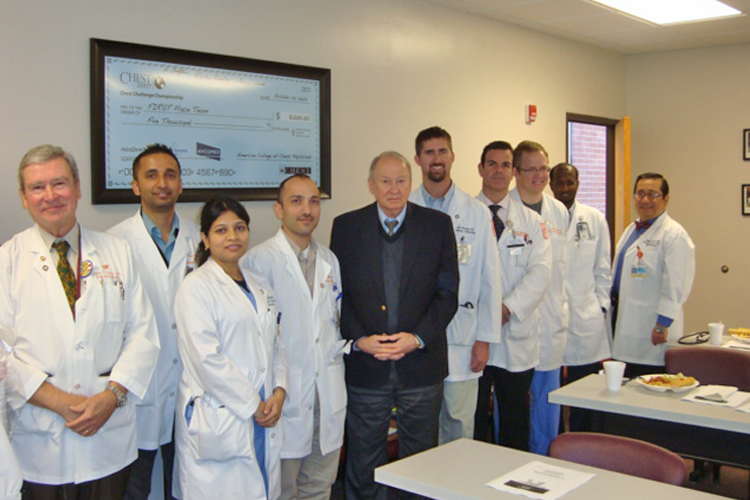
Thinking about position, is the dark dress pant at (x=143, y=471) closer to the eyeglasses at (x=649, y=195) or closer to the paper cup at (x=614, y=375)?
the paper cup at (x=614, y=375)

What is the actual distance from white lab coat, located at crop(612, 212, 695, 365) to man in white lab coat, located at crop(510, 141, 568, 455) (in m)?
0.63

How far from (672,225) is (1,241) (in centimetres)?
383

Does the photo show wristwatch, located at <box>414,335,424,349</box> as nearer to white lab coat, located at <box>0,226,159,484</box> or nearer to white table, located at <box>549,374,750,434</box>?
white table, located at <box>549,374,750,434</box>

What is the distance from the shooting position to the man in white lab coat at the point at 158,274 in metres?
2.90

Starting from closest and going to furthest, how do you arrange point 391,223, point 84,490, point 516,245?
point 84,490 < point 391,223 < point 516,245

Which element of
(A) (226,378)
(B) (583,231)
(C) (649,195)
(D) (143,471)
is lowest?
(D) (143,471)

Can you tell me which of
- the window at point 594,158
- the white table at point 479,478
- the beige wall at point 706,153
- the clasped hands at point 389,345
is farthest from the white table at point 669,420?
the beige wall at point 706,153

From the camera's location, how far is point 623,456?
238cm

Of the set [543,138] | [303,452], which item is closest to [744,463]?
[303,452]

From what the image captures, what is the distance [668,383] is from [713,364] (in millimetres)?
654

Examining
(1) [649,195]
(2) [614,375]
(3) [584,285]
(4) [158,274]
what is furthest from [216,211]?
(1) [649,195]

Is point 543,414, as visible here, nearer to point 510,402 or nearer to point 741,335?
point 510,402

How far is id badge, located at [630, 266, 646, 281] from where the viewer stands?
482 centimetres

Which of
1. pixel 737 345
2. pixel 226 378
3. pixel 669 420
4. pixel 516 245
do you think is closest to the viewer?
pixel 226 378
